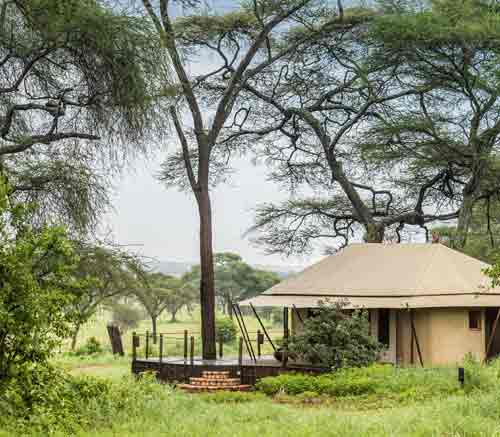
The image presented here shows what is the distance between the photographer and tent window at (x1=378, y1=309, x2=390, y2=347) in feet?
79.8

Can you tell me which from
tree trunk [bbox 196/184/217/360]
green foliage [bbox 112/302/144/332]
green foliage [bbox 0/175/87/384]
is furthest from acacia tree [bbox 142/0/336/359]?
green foliage [bbox 112/302/144/332]

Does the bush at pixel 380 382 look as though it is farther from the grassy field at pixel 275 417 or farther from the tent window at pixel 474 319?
the tent window at pixel 474 319

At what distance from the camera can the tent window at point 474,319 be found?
23984 mm

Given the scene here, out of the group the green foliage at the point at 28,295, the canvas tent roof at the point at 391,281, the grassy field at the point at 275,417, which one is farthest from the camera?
the canvas tent roof at the point at 391,281

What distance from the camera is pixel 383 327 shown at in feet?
80.0

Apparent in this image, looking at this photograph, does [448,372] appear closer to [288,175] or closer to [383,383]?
[383,383]

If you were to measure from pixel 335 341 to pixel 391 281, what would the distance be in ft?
10.2

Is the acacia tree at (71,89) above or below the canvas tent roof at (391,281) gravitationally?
above

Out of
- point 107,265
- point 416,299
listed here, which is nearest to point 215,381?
point 107,265

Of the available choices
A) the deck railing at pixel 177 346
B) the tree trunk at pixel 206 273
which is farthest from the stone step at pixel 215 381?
the tree trunk at pixel 206 273

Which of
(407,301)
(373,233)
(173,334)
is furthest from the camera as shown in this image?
(173,334)

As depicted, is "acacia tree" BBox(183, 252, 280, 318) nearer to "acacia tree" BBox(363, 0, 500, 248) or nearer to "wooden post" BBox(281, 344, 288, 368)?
"acacia tree" BBox(363, 0, 500, 248)

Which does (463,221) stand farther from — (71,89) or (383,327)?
(71,89)

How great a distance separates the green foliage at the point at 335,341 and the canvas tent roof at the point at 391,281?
3.67ft
